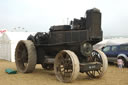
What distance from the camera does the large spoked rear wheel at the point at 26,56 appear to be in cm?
1003

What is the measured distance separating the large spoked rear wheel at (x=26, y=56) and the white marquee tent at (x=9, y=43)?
8.26 meters

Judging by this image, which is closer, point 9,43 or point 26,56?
point 26,56

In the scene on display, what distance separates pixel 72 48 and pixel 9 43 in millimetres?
11831

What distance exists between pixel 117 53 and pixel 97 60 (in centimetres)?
658

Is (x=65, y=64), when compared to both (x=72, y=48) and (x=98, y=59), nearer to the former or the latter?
(x=72, y=48)

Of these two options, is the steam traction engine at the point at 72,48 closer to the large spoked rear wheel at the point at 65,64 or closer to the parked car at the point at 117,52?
the large spoked rear wheel at the point at 65,64

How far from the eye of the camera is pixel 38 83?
8.16 meters

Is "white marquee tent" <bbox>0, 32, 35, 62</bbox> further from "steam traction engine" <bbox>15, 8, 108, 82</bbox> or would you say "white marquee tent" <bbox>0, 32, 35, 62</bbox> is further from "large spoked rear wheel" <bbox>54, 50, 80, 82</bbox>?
"large spoked rear wheel" <bbox>54, 50, 80, 82</bbox>

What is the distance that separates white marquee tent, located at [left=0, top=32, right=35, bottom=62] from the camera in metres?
19.3

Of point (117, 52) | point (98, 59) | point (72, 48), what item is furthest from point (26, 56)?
point (117, 52)

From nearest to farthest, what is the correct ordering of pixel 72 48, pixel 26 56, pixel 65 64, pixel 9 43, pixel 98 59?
pixel 65 64 < pixel 72 48 < pixel 98 59 < pixel 26 56 < pixel 9 43

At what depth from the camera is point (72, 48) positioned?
8891 mm

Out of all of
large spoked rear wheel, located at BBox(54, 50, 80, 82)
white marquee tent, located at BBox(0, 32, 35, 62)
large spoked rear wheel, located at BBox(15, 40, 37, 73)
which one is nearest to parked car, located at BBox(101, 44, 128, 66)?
large spoked rear wheel, located at BBox(54, 50, 80, 82)

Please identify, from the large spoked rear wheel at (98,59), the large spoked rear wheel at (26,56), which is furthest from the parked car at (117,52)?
the large spoked rear wheel at (26,56)
